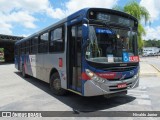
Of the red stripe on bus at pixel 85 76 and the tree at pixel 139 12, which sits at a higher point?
the tree at pixel 139 12

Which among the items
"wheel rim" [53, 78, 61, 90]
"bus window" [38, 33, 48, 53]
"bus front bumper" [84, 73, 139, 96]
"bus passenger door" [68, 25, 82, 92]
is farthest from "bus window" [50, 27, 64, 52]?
"bus front bumper" [84, 73, 139, 96]

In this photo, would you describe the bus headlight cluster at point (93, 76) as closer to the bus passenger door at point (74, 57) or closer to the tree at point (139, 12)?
the bus passenger door at point (74, 57)

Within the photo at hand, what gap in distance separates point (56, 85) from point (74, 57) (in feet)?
7.00

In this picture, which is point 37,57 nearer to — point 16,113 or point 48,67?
point 48,67

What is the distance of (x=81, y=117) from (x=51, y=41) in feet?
14.0

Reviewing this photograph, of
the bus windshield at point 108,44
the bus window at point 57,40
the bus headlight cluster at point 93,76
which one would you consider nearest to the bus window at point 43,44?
the bus window at point 57,40

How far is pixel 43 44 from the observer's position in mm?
11055

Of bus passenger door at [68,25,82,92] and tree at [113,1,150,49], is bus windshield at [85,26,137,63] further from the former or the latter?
tree at [113,1,150,49]

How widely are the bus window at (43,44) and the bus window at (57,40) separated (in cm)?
78

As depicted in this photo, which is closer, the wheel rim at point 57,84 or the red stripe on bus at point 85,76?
the red stripe on bus at point 85,76

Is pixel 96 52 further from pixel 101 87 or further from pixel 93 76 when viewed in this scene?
pixel 101 87

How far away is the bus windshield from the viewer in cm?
689

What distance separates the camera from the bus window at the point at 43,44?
34.6 ft

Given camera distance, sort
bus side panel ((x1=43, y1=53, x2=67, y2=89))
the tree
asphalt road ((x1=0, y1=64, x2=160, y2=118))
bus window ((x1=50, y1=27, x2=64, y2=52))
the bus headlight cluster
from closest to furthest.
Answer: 1. the bus headlight cluster
2. asphalt road ((x1=0, y1=64, x2=160, y2=118))
3. bus side panel ((x1=43, y1=53, x2=67, y2=89))
4. bus window ((x1=50, y1=27, x2=64, y2=52))
5. the tree
